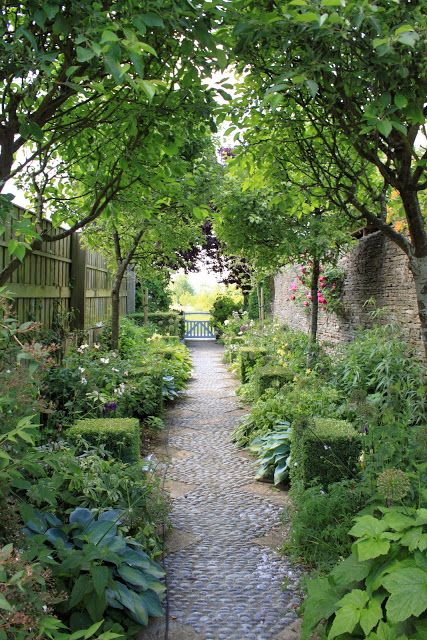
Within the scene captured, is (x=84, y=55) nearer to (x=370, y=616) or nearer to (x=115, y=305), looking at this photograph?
(x=370, y=616)

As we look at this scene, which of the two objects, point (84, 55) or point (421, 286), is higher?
point (84, 55)

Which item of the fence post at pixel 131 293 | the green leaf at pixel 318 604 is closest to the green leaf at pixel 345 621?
the green leaf at pixel 318 604

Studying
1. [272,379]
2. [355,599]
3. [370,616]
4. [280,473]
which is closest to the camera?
[370,616]

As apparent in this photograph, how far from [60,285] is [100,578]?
4.97m

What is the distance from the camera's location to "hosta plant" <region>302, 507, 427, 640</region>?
2113 mm

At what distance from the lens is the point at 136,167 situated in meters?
3.32

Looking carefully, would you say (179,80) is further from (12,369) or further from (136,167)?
(12,369)

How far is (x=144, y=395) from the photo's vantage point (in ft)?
23.3

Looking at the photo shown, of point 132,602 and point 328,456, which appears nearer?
point 132,602

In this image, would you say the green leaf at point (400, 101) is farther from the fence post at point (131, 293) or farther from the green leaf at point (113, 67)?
the fence post at point (131, 293)

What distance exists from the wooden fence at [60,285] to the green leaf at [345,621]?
2848mm

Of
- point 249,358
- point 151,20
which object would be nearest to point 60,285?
point 249,358

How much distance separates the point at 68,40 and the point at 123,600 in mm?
2591

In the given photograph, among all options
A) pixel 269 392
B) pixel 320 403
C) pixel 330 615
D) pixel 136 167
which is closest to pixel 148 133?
pixel 136 167
